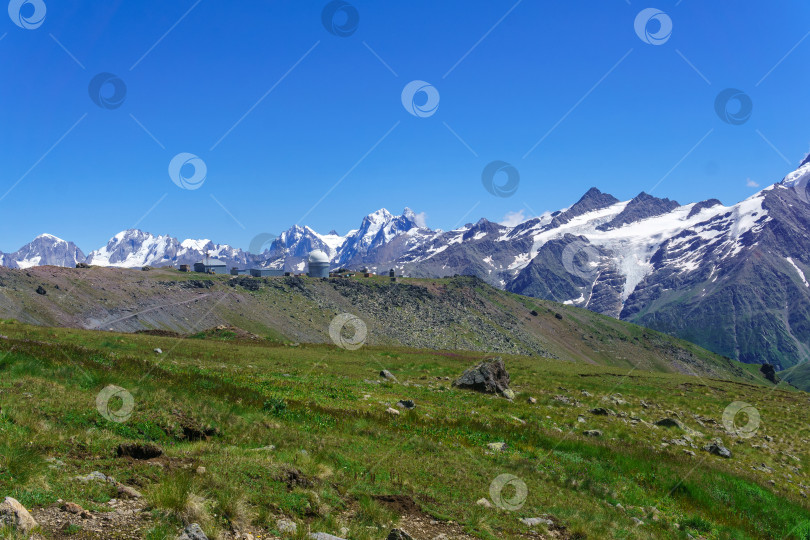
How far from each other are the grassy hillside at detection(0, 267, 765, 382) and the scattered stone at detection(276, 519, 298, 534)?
82.4 meters

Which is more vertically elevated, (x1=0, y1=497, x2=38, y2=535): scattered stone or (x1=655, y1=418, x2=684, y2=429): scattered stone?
(x1=655, y1=418, x2=684, y2=429): scattered stone


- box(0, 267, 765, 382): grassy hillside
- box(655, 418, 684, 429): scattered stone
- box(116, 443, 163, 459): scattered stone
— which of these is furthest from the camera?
box(0, 267, 765, 382): grassy hillside

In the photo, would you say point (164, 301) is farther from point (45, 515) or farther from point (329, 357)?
point (45, 515)

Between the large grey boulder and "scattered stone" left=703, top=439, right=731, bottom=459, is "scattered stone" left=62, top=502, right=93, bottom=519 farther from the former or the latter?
the large grey boulder

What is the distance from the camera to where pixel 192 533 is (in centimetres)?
733

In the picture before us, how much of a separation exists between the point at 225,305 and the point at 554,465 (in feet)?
347

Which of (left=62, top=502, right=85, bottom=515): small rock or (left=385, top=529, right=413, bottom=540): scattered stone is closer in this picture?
(left=62, top=502, right=85, bottom=515): small rock

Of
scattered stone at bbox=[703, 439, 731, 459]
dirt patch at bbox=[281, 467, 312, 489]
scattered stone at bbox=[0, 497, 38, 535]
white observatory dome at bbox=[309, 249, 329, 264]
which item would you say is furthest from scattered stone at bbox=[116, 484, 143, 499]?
white observatory dome at bbox=[309, 249, 329, 264]

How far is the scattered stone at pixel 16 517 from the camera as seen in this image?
6660 millimetres

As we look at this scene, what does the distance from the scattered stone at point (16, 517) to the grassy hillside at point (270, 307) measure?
8164 centimetres

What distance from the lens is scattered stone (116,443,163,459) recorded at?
35.1 feet

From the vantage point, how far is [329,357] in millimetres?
42656

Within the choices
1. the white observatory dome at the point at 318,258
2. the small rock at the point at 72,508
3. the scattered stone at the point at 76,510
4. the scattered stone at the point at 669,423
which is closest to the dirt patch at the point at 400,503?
the scattered stone at the point at 76,510

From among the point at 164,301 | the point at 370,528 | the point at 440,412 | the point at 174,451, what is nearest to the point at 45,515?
the point at 174,451
